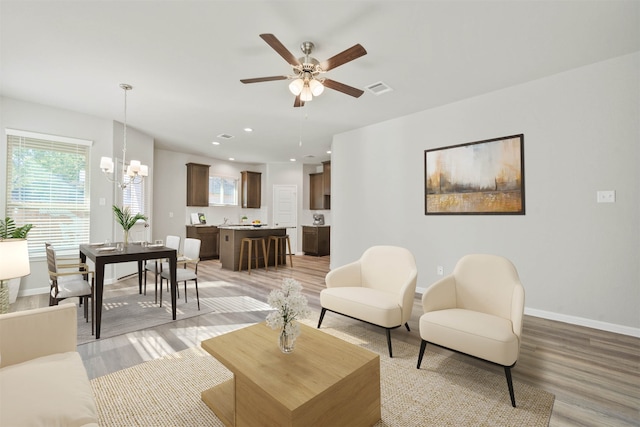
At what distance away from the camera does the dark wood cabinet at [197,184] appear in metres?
7.66

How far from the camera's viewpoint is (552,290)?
3359 mm

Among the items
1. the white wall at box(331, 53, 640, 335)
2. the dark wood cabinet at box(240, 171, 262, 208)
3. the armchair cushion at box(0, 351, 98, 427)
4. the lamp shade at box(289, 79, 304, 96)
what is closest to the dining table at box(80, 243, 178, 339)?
the armchair cushion at box(0, 351, 98, 427)

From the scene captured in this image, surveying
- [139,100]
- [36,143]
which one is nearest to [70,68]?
[139,100]

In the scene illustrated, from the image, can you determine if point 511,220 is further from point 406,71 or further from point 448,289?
point 406,71

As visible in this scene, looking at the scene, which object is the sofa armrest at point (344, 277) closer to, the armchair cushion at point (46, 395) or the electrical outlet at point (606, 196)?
the armchair cushion at point (46, 395)

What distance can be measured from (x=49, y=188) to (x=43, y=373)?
169 inches

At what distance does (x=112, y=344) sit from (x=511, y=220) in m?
4.56

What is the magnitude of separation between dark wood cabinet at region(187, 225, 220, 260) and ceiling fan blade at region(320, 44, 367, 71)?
20.4 ft

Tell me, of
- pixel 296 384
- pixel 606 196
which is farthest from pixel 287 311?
pixel 606 196

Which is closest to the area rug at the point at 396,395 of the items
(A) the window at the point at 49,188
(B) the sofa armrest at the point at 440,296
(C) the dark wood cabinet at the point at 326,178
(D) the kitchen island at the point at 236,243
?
(B) the sofa armrest at the point at 440,296

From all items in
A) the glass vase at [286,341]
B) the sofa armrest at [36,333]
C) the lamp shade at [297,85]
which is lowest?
the glass vase at [286,341]

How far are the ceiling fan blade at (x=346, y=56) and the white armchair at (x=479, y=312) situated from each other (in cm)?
195

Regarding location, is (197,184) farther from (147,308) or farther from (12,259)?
(12,259)

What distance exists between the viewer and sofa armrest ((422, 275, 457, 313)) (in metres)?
2.34
